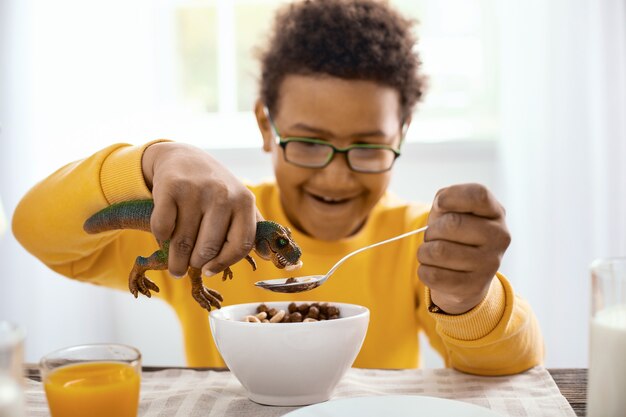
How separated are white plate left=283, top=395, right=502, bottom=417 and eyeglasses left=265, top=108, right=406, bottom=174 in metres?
0.66

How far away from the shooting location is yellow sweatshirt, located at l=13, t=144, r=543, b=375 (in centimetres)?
98

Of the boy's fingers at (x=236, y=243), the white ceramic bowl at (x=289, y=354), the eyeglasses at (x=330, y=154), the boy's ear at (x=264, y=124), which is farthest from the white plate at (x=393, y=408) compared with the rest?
the boy's ear at (x=264, y=124)

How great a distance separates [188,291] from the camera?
1452 millimetres

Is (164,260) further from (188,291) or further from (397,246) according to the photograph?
(397,246)

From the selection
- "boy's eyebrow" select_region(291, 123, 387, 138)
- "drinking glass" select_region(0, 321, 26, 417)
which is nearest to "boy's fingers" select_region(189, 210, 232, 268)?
"drinking glass" select_region(0, 321, 26, 417)

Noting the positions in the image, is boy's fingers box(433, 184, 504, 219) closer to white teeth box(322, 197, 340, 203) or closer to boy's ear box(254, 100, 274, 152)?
white teeth box(322, 197, 340, 203)

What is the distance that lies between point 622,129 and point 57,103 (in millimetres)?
2004

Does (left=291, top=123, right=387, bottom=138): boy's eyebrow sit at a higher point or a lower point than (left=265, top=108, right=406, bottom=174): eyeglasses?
higher

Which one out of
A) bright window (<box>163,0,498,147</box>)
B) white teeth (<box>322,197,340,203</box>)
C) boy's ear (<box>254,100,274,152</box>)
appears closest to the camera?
white teeth (<box>322,197,340,203</box>)

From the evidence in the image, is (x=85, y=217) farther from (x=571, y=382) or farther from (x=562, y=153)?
(x=562, y=153)

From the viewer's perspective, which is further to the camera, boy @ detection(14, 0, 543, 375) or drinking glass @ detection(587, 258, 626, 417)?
boy @ detection(14, 0, 543, 375)

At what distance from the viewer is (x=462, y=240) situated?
0.84m

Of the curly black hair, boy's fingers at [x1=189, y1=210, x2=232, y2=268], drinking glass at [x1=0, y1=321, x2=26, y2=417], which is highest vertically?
the curly black hair

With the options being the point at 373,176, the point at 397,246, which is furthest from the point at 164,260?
the point at 397,246
